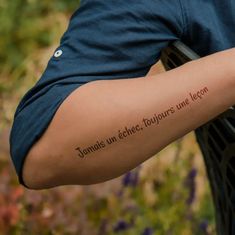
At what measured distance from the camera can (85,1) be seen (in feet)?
3.82

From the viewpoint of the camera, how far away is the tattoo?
41.0 inches

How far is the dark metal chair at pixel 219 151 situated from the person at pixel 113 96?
39mm

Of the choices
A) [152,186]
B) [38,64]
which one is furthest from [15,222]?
[38,64]

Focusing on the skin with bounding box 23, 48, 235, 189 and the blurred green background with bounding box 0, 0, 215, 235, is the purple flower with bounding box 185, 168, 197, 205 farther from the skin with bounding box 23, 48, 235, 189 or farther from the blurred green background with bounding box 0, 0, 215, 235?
the skin with bounding box 23, 48, 235, 189

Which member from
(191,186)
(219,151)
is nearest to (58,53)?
(219,151)

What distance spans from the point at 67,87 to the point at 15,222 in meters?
1.20

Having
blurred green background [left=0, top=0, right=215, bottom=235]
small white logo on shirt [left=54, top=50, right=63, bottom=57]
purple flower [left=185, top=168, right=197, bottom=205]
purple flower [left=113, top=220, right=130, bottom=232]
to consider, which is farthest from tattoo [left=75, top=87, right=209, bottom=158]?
purple flower [left=185, top=168, right=197, bottom=205]

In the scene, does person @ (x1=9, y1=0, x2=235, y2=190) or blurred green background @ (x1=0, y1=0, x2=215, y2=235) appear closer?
person @ (x1=9, y1=0, x2=235, y2=190)

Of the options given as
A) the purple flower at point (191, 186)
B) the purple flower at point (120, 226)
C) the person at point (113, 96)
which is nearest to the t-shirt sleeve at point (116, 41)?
the person at point (113, 96)

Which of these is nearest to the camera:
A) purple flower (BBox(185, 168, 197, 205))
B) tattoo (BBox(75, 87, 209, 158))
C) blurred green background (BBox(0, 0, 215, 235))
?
tattoo (BBox(75, 87, 209, 158))

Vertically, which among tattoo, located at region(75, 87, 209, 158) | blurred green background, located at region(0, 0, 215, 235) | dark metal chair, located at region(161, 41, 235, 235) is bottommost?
blurred green background, located at region(0, 0, 215, 235)

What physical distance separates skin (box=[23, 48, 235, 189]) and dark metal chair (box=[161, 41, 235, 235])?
0.06m

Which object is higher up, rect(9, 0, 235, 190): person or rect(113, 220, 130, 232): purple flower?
rect(9, 0, 235, 190): person

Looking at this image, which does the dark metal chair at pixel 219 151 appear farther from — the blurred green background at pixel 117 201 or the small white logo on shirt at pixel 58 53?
the blurred green background at pixel 117 201
